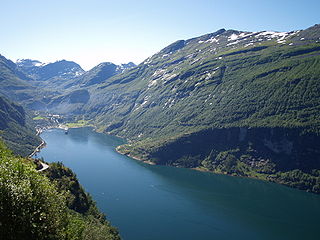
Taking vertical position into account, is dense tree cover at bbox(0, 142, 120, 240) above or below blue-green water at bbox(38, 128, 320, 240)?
above

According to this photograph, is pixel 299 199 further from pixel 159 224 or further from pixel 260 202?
pixel 159 224

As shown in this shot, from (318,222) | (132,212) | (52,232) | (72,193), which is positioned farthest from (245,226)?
(52,232)

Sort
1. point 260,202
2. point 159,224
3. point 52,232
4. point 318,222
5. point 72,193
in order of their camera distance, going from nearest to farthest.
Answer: point 52,232, point 72,193, point 159,224, point 318,222, point 260,202

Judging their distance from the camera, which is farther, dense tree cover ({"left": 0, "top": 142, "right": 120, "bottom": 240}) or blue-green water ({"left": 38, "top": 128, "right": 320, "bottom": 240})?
blue-green water ({"left": 38, "top": 128, "right": 320, "bottom": 240})

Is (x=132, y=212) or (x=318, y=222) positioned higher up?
(x=318, y=222)

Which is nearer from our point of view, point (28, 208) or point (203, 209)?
point (28, 208)

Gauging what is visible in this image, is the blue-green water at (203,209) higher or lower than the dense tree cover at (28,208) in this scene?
lower

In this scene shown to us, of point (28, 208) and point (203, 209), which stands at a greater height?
point (28, 208)

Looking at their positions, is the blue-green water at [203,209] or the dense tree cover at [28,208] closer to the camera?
the dense tree cover at [28,208]
